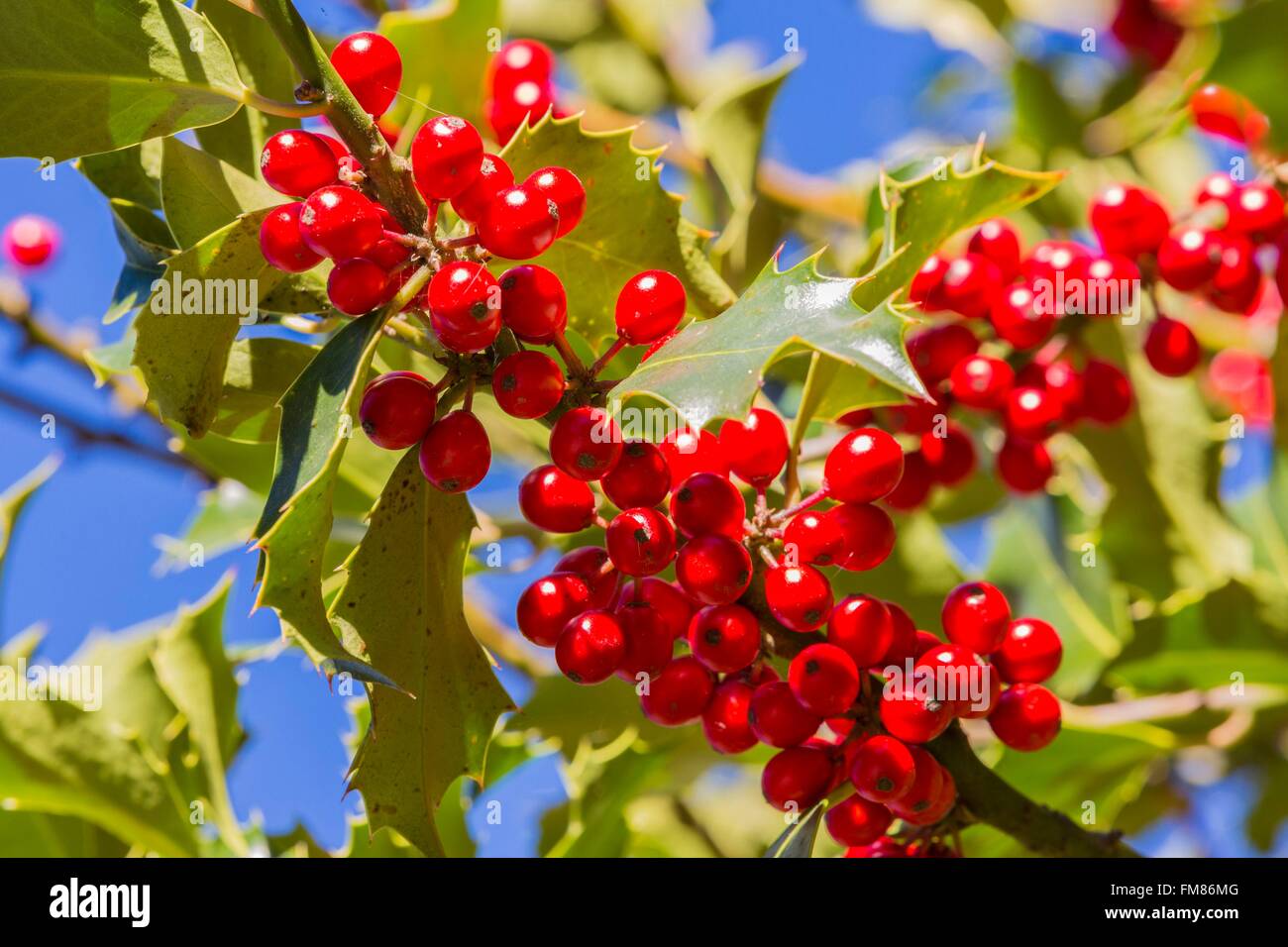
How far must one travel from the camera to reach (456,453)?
93cm

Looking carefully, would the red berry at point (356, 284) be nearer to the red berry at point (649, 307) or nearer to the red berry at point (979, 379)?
the red berry at point (649, 307)

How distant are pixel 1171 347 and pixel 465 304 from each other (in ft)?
3.37

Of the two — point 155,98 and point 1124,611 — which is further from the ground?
point 155,98

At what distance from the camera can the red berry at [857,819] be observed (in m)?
1.06

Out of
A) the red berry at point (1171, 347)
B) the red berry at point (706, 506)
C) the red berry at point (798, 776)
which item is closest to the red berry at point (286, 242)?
the red berry at point (706, 506)

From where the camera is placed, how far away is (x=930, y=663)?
40.4 inches

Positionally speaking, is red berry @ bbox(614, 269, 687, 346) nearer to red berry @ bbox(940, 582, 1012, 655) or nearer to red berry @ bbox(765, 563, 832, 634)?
red berry @ bbox(765, 563, 832, 634)

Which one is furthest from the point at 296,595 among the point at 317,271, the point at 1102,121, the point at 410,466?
the point at 1102,121

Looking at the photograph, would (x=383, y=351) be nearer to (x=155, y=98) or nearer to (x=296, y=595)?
(x=155, y=98)

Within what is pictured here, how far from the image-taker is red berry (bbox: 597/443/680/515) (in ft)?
3.15

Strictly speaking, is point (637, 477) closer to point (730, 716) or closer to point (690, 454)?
point (690, 454)

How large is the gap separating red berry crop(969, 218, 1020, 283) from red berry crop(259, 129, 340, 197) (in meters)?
0.77
